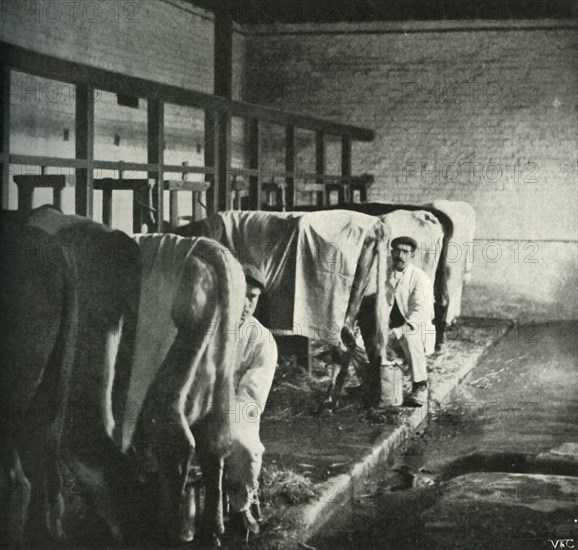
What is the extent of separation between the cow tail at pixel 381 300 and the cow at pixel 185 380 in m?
2.68

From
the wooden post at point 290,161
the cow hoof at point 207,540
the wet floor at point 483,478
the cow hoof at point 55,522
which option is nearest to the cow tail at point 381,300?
the wet floor at point 483,478

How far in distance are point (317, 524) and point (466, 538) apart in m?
0.97

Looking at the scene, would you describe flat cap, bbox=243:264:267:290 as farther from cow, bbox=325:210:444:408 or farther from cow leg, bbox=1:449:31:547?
cow leg, bbox=1:449:31:547

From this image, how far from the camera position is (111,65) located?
10.2m

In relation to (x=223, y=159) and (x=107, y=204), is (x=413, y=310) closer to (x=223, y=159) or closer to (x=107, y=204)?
(x=223, y=159)

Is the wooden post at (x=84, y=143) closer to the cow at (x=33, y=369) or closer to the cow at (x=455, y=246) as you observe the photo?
the cow at (x=33, y=369)

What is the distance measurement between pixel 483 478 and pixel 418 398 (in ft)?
6.41

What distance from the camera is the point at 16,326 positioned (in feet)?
16.3

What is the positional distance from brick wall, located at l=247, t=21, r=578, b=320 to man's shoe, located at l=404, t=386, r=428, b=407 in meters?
6.10

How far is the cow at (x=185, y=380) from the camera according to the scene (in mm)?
5105

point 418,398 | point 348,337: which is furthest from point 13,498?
point 418,398

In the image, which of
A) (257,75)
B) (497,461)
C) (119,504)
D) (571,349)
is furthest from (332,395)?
(257,75)

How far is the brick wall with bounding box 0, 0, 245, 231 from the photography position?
28.4 feet

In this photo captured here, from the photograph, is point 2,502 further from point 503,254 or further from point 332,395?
point 503,254
